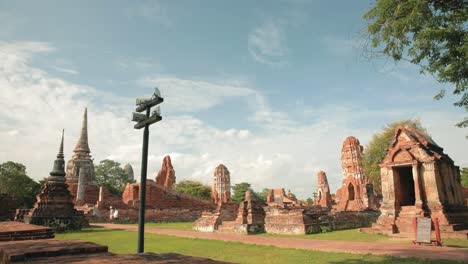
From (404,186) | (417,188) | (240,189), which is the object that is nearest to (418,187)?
(417,188)

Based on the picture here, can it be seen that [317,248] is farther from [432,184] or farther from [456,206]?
[456,206]

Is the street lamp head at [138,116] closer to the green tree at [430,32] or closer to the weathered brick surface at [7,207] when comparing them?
the green tree at [430,32]

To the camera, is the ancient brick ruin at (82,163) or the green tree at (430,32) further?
the ancient brick ruin at (82,163)

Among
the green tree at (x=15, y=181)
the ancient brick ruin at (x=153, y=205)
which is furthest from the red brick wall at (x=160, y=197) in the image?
the green tree at (x=15, y=181)

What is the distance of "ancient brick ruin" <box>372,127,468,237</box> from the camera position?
12.6 metres

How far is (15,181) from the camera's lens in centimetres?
3697

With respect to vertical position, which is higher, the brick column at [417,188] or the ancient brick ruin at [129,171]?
the ancient brick ruin at [129,171]

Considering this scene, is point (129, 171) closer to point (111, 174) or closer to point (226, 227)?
point (111, 174)

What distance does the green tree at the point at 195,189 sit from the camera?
54.2 metres

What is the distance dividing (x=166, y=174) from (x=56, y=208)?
31704 millimetres

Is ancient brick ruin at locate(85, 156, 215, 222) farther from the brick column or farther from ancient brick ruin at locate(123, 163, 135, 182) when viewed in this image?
ancient brick ruin at locate(123, 163, 135, 182)

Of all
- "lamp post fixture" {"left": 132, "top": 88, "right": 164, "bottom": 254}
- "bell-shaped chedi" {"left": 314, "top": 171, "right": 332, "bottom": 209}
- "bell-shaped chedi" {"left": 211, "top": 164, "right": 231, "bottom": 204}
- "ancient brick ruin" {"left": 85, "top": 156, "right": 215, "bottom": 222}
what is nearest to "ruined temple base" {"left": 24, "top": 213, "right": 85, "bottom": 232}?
"ancient brick ruin" {"left": 85, "top": 156, "right": 215, "bottom": 222}

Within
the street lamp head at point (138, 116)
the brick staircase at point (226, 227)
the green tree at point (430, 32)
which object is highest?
the green tree at point (430, 32)

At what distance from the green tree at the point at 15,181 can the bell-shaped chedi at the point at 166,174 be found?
1502 cm
